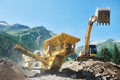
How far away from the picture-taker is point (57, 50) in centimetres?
2661

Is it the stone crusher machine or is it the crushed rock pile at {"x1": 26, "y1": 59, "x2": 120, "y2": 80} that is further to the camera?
the stone crusher machine

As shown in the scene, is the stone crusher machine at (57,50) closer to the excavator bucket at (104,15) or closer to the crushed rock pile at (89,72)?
the crushed rock pile at (89,72)

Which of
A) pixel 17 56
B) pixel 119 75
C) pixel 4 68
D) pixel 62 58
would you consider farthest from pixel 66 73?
pixel 17 56

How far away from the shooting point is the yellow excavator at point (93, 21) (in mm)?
25875

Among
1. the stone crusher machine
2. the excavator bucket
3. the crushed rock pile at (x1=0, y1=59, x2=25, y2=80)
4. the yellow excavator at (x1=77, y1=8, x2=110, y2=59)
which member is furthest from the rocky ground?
the excavator bucket

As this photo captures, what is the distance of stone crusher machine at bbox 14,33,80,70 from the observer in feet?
84.2

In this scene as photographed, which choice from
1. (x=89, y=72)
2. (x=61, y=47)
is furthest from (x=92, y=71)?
(x=61, y=47)

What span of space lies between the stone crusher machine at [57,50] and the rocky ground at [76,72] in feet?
3.38

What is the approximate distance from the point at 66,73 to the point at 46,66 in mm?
2410

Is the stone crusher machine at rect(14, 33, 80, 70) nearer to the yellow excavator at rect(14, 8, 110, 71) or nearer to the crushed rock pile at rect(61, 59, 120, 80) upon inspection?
the yellow excavator at rect(14, 8, 110, 71)

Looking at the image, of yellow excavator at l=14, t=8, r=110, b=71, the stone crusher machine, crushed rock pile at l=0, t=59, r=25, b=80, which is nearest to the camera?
crushed rock pile at l=0, t=59, r=25, b=80

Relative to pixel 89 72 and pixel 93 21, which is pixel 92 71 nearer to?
pixel 89 72

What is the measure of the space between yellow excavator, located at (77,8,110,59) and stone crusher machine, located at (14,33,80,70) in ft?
9.75

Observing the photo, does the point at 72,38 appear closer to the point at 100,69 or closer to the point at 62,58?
the point at 62,58
